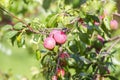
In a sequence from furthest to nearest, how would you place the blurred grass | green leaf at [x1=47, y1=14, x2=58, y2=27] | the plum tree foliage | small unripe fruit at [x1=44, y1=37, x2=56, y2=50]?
1. the blurred grass
2. green leaf at [x1=47, y1=14, x2=58, y2=27]
3. the plum tree foliage
4. small unripe fruit at [x1=44, y1=37, x2=56, y2=50]

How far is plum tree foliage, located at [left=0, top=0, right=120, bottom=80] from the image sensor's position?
2.54 meters

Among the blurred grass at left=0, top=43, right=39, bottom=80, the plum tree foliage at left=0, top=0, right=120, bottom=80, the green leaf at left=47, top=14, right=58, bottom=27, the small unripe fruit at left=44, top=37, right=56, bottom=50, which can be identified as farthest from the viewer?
the blurred grass at left=0, top=43, right=39, bottom=80

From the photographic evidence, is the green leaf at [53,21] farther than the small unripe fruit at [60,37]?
Result: Yes

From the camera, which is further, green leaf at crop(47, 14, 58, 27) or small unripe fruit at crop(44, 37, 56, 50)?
green leaf at crop(47, 14, 58, 27)

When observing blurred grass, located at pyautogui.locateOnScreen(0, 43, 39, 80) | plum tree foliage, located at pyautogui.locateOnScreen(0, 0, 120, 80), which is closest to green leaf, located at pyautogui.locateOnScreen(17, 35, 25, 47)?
plum tree foliage, located at pyautogui.locateOnScreen(0, 0, 120, 80)

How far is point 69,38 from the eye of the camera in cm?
256

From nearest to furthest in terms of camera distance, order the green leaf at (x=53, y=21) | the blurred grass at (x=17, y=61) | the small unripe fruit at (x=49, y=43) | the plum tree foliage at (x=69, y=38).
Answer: the small unripe fruit at (x=49, y=43), the plum tree foliage at (x=69, y=38), the green leaf at (x=53, y=21), the blurred grass at (x=17, y=61)

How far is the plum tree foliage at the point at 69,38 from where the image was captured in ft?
8.34

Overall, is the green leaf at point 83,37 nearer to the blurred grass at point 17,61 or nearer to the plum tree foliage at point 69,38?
the plum tree foliage at point 69,38

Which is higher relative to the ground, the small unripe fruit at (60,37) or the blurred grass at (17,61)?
the blurred grass at (17,61)

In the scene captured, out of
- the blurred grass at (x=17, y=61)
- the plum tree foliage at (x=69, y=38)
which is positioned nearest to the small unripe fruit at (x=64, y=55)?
the plum tree foliage at (x=69, y=38)

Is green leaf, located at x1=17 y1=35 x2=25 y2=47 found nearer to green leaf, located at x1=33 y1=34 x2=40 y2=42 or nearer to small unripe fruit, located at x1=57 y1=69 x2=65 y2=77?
green leaf, located at x1=33 y1=34 x2=40 y2=42

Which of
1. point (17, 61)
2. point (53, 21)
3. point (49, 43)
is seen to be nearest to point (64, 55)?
point (53, 21)

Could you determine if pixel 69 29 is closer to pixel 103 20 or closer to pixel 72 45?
pixel 72 45
